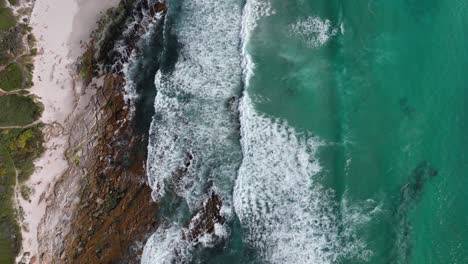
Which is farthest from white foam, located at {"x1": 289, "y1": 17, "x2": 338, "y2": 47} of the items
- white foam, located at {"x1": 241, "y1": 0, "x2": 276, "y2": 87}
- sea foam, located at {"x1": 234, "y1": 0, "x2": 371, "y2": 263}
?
sea foam, located at {"x1": 234, "y1": 0, "x2": 371, "y2": 263}

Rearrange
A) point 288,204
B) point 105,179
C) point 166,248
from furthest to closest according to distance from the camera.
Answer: point 105,179, point 166,248, point 288,204

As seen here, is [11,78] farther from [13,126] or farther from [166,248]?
[166,248]

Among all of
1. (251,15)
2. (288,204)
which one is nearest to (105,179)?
(288,204)

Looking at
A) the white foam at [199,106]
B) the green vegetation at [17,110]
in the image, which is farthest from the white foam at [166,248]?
the green vegetation at [17,110]

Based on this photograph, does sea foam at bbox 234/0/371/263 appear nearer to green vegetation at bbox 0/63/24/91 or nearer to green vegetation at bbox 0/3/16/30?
green vegetation at bbox 0/63/24/91

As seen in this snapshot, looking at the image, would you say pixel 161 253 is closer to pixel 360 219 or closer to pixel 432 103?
pixel 360 219
